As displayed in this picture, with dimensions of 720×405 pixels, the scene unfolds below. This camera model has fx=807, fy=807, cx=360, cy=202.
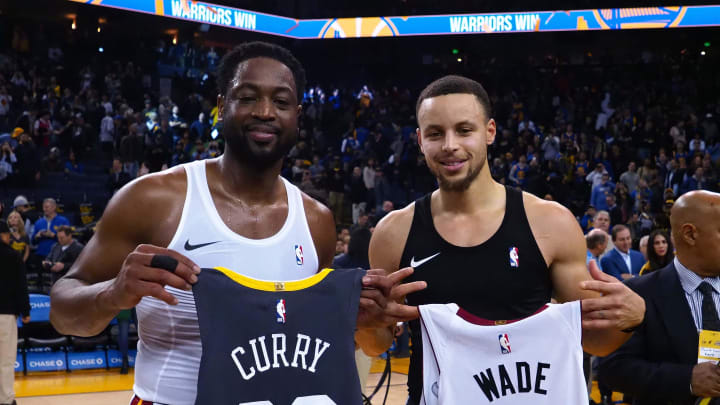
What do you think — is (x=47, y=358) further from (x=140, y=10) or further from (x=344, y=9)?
(x=344, y=9)

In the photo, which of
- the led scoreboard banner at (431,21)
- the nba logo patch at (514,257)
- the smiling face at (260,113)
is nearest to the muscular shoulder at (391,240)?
the nba logo patch at (514,257)

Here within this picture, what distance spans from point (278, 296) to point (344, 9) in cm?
2628

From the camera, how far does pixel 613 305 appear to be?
111 inches

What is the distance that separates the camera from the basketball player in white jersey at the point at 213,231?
258 cm

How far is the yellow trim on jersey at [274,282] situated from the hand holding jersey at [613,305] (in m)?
0.93

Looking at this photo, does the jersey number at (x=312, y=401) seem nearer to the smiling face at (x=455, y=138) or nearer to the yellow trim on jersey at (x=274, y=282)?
the yellow trim on jersey at (x=274, y=282)

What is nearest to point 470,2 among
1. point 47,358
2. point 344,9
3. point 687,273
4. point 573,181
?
point 344,9

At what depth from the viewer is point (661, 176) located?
56.7ft

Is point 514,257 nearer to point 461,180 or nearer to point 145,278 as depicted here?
point 461,180

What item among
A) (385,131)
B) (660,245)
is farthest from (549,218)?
(385,131)

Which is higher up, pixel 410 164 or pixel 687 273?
pixel 410 164

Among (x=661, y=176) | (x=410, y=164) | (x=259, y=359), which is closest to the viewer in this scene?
(x=259, y=359)

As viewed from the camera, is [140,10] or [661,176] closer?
[661,176]

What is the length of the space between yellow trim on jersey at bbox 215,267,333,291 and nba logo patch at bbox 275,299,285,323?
50 millimetres
